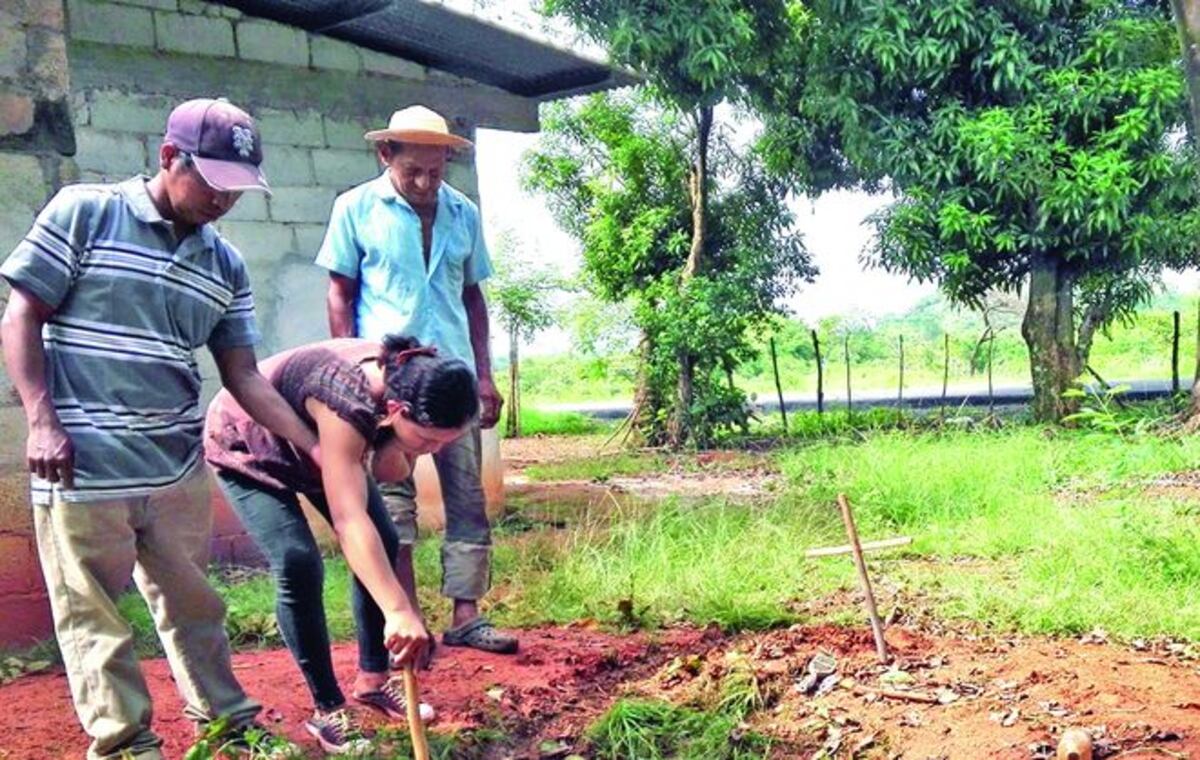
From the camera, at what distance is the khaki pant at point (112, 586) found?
294cm

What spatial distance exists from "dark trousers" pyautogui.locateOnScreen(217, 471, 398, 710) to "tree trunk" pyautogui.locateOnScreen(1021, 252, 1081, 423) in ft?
36.0

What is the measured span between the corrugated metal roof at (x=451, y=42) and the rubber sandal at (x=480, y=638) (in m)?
3.78

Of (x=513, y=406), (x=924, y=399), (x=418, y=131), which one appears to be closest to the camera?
(x=418, y=131)

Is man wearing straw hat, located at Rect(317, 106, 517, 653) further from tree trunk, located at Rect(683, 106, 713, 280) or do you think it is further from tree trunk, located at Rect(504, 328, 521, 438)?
tree trunk, located at Rect(504, 328, 521, 438)

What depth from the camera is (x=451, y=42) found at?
740 centimetres

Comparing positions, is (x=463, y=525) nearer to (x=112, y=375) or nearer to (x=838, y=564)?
(x=112, y=375)

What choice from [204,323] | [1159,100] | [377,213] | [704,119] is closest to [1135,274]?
[1159,100]

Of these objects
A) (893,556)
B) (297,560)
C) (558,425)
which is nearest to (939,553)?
(893,556)

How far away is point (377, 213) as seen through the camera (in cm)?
434

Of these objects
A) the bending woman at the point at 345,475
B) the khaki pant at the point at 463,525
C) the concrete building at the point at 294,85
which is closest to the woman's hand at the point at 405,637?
the bending woman at the point at 345,475

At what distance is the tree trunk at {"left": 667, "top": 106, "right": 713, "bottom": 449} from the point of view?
45.0 ft

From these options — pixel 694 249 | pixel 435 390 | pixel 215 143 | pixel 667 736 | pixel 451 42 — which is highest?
pixel 451 42

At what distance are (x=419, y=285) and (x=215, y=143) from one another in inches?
57.5

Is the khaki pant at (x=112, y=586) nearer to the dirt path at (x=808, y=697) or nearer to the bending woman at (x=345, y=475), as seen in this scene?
the bending woman at (x=345, y=475)
